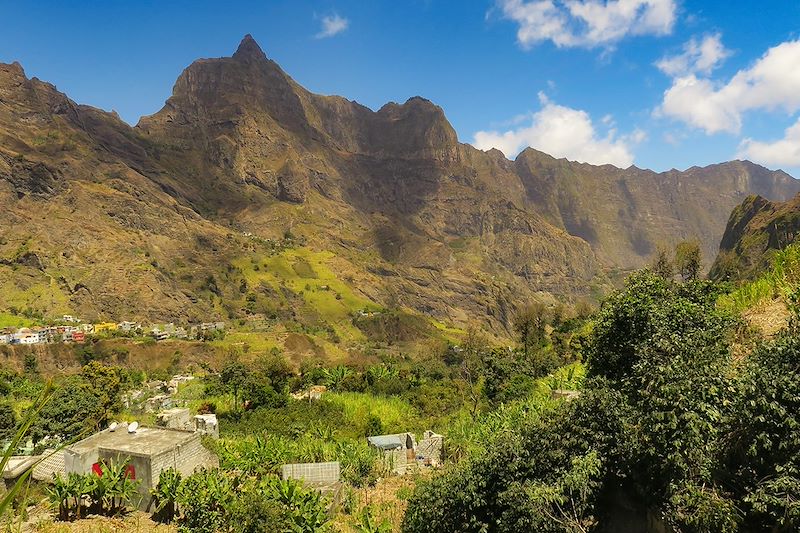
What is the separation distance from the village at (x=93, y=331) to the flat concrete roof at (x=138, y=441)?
245ft

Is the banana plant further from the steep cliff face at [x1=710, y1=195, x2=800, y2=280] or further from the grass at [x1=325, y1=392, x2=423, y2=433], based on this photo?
the steep cliff face at [x1=710, y1=195, x2=800, y2=280]

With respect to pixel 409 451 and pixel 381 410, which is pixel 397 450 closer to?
pixel 409 451

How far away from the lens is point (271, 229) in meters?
171

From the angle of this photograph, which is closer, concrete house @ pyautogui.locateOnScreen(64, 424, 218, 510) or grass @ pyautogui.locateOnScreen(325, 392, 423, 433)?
concrete house @ pyautogui.locateOnScreen(64, 424, 218, 510)

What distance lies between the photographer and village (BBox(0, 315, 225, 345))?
7950cm

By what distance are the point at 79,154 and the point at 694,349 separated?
524 feet

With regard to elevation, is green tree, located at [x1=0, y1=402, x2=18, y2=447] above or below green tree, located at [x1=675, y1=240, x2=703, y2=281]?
below

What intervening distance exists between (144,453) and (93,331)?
285ft

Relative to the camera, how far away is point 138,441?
18266 mm

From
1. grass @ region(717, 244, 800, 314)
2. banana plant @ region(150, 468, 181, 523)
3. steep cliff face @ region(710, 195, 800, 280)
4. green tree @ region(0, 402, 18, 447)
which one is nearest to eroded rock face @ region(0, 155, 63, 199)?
green tree @ region(0, 402, 18, 447)

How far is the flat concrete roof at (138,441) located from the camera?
17120 mm

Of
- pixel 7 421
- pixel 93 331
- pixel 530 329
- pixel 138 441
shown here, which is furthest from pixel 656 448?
pixel 93 331

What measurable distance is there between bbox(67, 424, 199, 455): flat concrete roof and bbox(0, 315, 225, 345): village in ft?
245

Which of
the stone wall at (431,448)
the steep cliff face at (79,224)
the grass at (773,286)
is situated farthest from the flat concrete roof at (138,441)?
the steep cliff face at (79,224)
